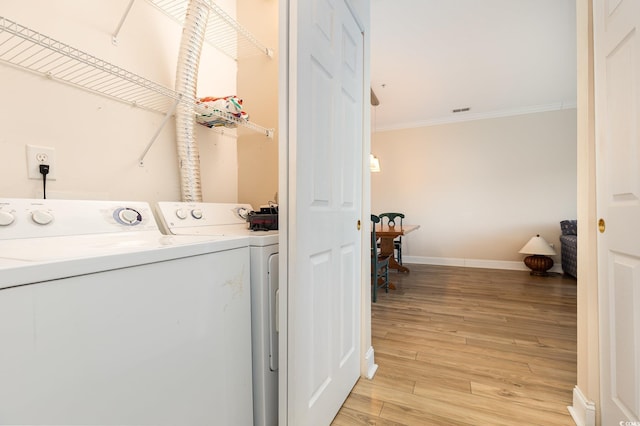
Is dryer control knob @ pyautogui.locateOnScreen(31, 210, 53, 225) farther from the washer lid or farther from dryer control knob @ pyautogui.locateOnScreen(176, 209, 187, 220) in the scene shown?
dryer control knob @ pyautogui.locateOnScreen(176, 209, 187, 220)

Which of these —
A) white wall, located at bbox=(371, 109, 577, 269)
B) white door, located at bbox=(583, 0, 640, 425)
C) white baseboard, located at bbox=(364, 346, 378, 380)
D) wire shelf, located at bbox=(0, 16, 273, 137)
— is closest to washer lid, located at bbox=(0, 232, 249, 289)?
wire shelf, located at bbox=(0, 16, 273, 137)

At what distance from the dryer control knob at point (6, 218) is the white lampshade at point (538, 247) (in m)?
5.22

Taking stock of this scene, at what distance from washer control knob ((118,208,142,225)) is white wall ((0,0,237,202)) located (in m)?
0.19

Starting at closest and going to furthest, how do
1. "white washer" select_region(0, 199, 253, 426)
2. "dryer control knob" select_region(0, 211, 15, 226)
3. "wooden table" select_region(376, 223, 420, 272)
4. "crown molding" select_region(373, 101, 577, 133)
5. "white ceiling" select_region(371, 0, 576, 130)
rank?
"white washer" select_region(0, 199, 253, 426)
"dryer control knob" select_region(0, 211, 15, 226)
"white ceiling" select_region(371, 0, 576, 130)
"wooden table" select_region(376, 223, 420, 272)
"crown molding" select_region(373, 101, 577, 133)

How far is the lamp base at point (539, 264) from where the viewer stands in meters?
4.26

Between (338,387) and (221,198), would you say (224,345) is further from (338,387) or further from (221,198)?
(221,198)

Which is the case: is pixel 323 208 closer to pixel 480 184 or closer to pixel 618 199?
pixel 618 199

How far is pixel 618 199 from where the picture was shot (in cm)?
112

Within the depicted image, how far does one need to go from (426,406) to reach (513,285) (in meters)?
3.02

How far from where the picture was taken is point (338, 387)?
4.64 ft

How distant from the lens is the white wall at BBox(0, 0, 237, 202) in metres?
1.01

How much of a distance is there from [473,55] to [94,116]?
3.34m

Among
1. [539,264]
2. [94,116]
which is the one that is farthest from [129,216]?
[539,264]

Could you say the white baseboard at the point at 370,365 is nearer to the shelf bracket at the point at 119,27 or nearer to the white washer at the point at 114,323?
the white washer at the point at 114,323
